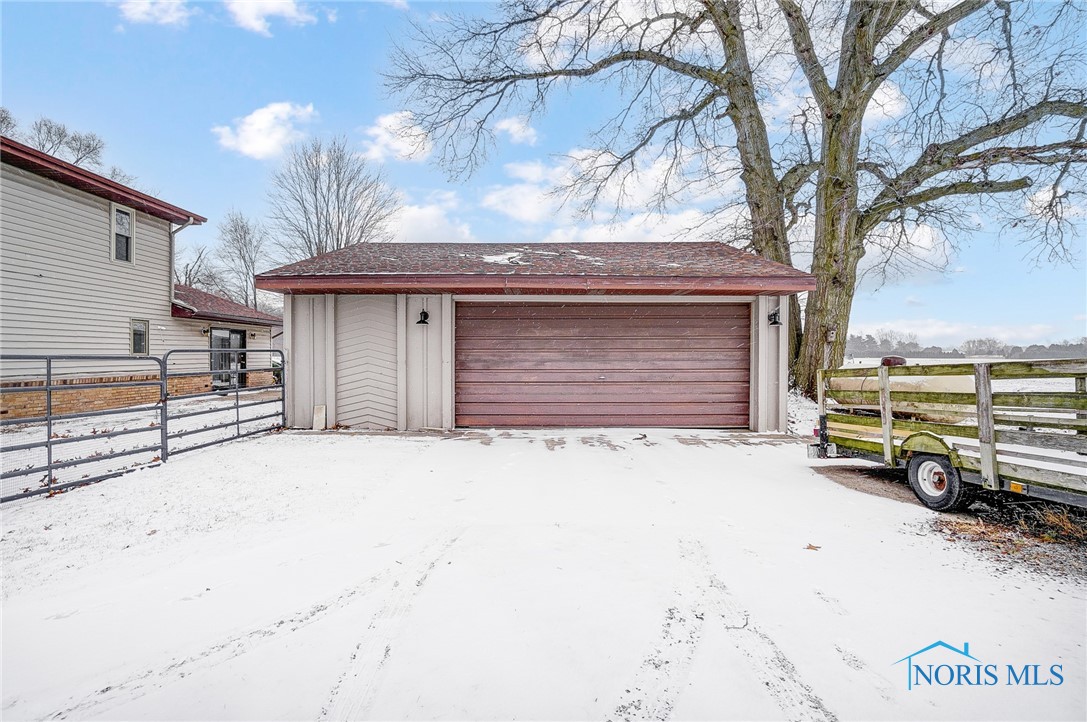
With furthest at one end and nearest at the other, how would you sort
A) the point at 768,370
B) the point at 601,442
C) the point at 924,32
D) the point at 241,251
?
the point at 241,251, the point at 924,32, the point at 768,370, the point at 601,442

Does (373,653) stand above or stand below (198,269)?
below

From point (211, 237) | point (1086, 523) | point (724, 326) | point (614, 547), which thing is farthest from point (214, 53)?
point (211, 237)

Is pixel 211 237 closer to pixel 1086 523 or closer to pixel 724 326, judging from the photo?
pixel 724 326

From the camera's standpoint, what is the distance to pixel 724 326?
22.1ft

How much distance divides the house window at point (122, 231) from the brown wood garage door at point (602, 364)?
9.43 metres

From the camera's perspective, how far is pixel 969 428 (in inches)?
121

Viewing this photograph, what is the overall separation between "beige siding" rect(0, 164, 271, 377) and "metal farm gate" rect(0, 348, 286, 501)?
515 mm

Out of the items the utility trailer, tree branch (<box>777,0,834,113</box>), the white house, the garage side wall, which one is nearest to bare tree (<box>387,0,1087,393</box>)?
tree branch (<box>777,0,834,113</box>)

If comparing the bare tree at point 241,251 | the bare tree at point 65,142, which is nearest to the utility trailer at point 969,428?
the bare tree at point 65,142

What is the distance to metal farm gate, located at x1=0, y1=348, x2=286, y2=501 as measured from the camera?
3700 mm

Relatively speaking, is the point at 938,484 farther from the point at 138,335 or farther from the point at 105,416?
the point at 138,335

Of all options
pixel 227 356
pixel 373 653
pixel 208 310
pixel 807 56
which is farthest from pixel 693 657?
pixel 227 356

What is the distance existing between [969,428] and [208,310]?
15.9 m

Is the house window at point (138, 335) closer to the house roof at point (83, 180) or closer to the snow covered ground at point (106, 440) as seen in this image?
the snow covered ground at point (106, 440)
